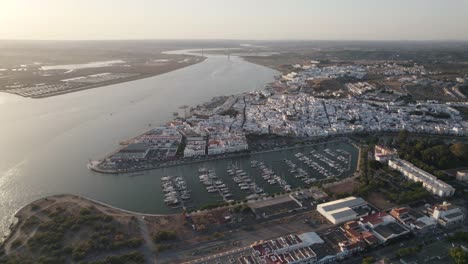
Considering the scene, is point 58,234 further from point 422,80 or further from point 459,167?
point 422,80

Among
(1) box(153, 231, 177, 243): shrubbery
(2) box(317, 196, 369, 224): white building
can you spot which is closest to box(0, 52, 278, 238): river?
(1) box(153, 231, 177, 243): shrubbery

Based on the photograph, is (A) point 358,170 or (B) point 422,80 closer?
Result: (A) point 358,170

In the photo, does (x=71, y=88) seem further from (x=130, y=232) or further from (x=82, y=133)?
(x=130, y=232)

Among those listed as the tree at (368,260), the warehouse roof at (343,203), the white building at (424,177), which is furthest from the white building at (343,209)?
the white building at (424,177)

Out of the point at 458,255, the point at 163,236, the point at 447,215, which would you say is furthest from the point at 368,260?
the point at 163,236

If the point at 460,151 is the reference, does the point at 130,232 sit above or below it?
below

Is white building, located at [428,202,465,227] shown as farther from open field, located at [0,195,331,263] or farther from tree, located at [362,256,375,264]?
open field, located at [0,195,331,263]

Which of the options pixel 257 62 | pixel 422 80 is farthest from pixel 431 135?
pixel 257 62
